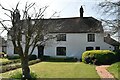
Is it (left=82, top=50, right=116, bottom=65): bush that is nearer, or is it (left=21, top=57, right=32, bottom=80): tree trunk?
(left=21, top=57, right=32, bottom=80): tree trunk

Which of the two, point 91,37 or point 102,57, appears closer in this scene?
point 102,57

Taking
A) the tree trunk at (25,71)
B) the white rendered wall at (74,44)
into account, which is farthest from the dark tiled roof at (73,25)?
the tree trunk at (25,71)

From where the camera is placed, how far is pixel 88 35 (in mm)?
46969

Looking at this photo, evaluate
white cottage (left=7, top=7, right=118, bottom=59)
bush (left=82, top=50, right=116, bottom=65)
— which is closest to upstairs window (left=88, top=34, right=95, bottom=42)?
white cottage (left=7, top=7, right=118, bottom=59)

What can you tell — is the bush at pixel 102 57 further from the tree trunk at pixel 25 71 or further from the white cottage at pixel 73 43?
the tree trunk at pixel 25 71

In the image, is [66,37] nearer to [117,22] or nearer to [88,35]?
[88,35]

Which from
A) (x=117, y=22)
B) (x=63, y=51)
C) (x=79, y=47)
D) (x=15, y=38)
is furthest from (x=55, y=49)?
(x=15, y=38)

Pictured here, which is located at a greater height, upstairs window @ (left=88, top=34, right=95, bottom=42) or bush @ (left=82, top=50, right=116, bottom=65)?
upstairs window @ (left=88, top=34, right=95, bottom=42)

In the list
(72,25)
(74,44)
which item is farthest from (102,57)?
(72,25)

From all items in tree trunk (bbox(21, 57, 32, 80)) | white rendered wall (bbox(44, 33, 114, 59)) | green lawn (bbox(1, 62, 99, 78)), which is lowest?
green lawn (bbox(1, 62, 99, 78))

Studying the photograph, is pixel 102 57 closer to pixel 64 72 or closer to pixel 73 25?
pixel 64 72

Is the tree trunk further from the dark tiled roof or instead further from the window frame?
the window frame

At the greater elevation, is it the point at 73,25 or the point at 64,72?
the point at 73,25

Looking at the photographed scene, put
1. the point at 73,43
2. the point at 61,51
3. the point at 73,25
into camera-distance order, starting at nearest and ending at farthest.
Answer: the point at 73,43 → the point at 61,51 → the point at 73,25
